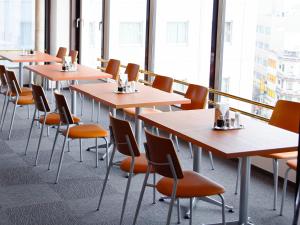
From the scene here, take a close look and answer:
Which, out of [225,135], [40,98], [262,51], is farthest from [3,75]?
[225,135]

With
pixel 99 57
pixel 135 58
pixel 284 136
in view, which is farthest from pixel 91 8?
pixel 284 136

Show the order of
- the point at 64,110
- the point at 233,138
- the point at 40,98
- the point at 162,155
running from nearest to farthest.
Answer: the point at 162,155, the point at 233,138, the point at 64,110, the point at 40,98

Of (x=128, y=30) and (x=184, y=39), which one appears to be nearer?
(x=184, y=39)

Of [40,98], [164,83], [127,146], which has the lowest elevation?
[127,146]

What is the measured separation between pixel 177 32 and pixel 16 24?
14.1 ft

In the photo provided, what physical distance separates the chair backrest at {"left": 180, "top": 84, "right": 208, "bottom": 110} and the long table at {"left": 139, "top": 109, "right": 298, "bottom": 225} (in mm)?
956

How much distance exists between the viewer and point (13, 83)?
675 cm

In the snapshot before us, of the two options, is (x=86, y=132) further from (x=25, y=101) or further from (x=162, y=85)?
(x=25, y=101)

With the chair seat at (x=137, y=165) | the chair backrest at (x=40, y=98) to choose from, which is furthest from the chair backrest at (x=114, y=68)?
the chair seat at (x=137, y=165)

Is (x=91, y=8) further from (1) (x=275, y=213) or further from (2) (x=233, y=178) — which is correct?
(1) (x=275, y=213)

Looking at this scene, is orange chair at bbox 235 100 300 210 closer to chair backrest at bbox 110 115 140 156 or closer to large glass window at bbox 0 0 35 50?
chair backrest at bbox 110 115 140 156

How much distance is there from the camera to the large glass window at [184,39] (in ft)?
23.4

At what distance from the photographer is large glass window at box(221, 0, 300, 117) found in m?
5.56

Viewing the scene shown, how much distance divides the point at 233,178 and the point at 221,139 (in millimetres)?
1908
